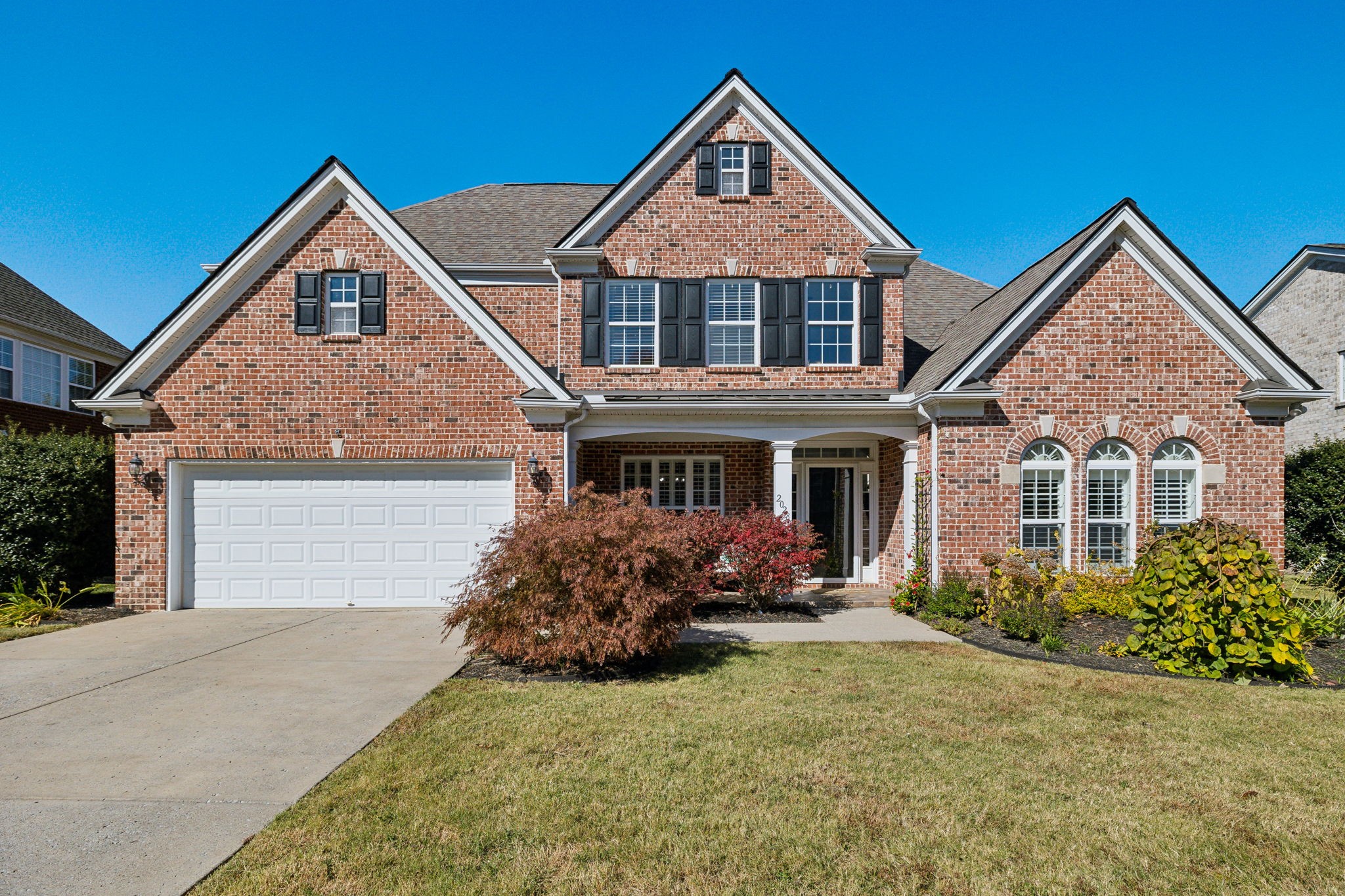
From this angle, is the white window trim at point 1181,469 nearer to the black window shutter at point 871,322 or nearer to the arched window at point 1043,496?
the arched window at point 1043,496

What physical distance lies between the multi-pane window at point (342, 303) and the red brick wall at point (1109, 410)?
9.87 m

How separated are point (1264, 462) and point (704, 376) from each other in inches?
368

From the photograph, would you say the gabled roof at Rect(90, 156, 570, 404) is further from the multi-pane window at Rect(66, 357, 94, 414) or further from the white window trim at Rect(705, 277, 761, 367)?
the multi-pane window at Rect(66, 357, 94, 414)

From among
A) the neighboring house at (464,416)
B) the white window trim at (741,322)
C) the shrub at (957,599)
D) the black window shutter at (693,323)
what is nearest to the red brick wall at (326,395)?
the neighboring house at (464,416)

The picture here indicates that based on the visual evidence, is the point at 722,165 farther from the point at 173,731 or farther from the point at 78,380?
the point at 78,380

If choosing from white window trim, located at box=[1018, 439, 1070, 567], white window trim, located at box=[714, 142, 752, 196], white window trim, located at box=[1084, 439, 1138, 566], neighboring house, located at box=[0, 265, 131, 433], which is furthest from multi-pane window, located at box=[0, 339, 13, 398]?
white window trim, located at box=[1084, 439, 1138, 566]

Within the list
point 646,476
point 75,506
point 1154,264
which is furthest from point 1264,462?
point 75,506

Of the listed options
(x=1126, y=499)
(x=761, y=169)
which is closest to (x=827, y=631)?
(x=1126, y=499)

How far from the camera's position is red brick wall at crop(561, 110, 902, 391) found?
13.5m

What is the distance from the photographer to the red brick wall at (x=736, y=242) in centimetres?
1350

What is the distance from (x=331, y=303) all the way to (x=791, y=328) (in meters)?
8.04

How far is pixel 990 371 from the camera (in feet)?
→ 38.0

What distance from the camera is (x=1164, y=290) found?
1166 centimetres

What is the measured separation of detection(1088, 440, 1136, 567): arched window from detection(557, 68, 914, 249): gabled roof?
16.2ft
